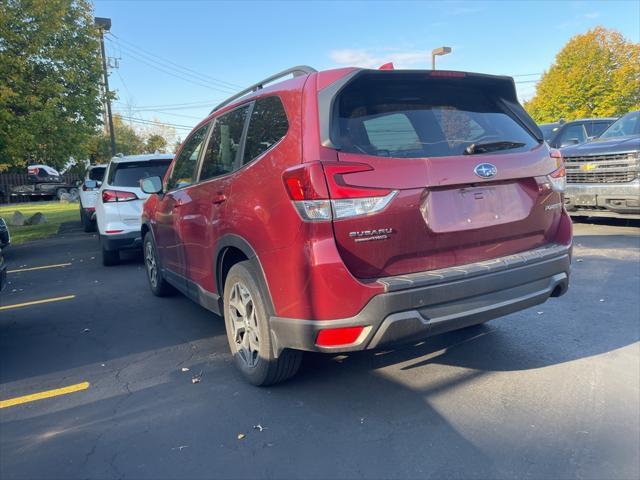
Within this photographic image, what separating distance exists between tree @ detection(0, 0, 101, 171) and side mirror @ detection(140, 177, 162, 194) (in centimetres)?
787

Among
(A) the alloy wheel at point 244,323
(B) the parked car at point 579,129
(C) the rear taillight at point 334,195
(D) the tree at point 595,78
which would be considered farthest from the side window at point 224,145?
(D) the tree at point 595,78

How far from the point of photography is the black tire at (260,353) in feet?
10.1

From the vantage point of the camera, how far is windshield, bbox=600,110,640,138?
9180 millimetres

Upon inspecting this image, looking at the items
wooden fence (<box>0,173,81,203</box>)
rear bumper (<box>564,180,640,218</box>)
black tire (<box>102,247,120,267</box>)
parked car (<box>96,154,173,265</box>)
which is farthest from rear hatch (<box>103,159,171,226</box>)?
wooden fence (<box>0,173,81,203</box>)

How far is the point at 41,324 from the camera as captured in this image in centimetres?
516

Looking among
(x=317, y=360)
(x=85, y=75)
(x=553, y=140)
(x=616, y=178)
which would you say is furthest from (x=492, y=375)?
(x=85, y=75)

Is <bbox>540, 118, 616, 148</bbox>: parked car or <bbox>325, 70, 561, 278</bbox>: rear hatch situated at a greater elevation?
<bbox>540, 118, 616, 148</bbox>: parked car

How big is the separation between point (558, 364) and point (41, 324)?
4936mm

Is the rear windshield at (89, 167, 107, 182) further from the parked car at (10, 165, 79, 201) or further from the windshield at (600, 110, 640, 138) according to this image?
the parked car at (10, 165, 79, 201)

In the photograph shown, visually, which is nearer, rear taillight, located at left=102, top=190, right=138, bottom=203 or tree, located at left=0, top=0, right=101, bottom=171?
rear taillight, located at left=102, top=190, right=138, bottom=203

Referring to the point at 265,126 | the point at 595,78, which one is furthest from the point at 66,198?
the point at 595,78

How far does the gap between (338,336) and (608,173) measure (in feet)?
25.2

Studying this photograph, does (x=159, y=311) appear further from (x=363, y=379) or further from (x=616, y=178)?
(x=616, y=178)

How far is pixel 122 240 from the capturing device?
764cm
